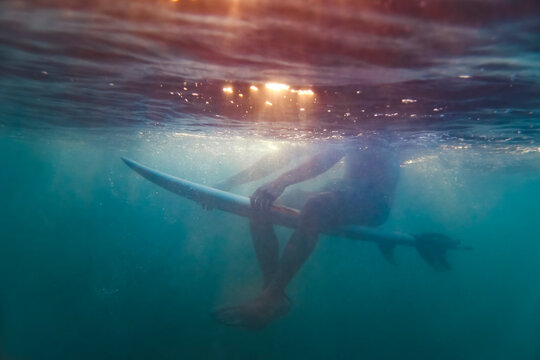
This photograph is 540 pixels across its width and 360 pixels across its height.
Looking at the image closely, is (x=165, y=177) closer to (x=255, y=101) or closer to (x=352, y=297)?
(x=255, y=101)

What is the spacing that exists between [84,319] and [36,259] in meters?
12.4

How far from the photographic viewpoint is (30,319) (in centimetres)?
1340

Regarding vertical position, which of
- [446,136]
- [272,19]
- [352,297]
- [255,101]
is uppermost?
[272,19]

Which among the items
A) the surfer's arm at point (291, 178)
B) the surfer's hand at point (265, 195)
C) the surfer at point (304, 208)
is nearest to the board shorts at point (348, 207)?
the surfer at point (304, 208)

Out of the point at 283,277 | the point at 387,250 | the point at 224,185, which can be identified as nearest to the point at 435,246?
the point at 387,250

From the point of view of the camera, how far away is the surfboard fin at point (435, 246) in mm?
9641

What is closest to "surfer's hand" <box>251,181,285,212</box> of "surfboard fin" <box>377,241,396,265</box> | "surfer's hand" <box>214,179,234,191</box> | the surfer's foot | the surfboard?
the surfboard

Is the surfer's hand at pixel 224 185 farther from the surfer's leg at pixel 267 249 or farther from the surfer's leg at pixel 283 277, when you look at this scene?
the surfer's leg at pixel 283 277

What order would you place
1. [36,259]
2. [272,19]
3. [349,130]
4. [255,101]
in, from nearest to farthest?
[272,19] → [255,101] → [349,130] → [36,259]

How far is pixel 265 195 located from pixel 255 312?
97.2 inches

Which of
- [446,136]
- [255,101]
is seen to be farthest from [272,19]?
[446,136]

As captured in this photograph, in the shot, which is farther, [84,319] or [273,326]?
[273,326]

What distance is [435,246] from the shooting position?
32.2ft

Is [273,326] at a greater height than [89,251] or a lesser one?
greater
